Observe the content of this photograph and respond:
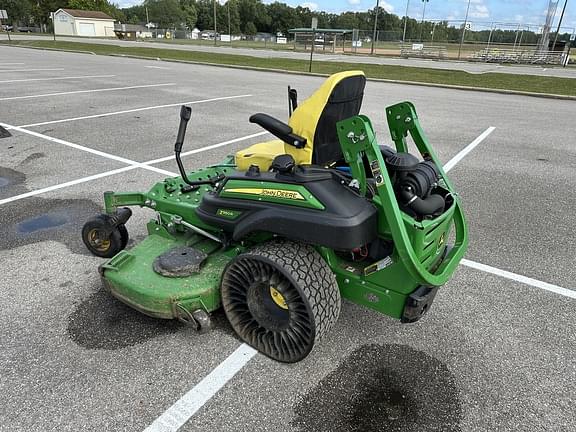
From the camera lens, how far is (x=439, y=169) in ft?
9.07

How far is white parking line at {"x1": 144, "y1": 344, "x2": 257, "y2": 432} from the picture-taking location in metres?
2.08

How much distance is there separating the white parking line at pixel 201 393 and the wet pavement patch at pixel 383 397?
1.38 feet

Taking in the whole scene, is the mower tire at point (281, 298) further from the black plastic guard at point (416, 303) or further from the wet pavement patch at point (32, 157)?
the wet pavement patch at point (32, 157)

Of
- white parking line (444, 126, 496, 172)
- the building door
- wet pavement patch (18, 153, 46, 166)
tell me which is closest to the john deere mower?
white parking line (444, 126, 496, 172)

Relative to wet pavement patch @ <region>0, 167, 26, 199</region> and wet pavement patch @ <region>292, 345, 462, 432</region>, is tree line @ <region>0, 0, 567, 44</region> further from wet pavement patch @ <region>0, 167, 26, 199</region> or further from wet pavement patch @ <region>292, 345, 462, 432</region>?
wet pavement patch @ <region>292, 345, 462, 432</region>

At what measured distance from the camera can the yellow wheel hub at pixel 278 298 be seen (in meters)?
2.38

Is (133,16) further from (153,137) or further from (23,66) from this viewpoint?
(153,137)

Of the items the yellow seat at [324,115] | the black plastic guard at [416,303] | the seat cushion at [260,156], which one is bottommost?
the black plastic guard at [416,303]

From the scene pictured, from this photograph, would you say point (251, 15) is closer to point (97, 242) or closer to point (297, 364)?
point (97, 242)

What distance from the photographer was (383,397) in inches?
89.2

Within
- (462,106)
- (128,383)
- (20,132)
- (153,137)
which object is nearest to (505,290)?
(128,383)

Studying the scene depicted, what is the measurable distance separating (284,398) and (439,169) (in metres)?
1.63

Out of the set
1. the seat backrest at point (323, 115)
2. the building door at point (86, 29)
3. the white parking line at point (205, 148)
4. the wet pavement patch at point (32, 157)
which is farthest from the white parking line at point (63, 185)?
the building door at point (86, 29)

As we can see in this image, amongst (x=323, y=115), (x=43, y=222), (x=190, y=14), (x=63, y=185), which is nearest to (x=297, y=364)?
(x=323, y=115)
